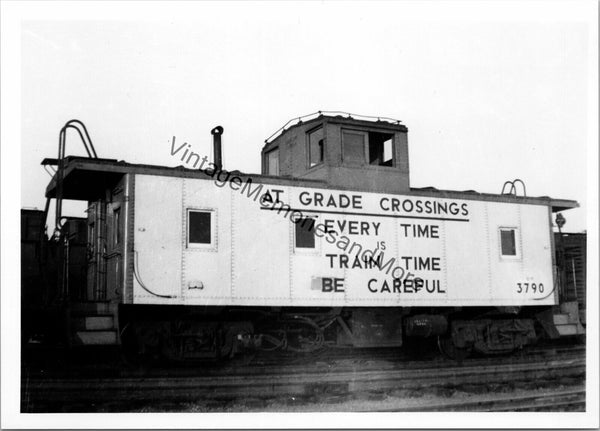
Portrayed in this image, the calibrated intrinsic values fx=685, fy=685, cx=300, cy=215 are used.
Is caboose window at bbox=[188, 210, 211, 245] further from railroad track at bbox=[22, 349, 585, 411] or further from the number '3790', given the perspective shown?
the number '3790'

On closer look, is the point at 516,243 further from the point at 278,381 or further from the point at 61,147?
the point at 61,147

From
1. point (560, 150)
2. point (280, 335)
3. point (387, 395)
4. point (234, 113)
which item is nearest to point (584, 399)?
point (387, 395)

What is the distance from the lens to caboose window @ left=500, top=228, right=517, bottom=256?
13062mm

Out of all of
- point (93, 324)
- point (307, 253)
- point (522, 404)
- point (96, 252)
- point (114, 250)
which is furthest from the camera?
point (96, 252)

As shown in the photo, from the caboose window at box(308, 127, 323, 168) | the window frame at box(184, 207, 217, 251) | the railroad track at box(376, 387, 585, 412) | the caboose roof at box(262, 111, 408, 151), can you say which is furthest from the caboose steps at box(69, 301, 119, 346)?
the caboose roof at box(262, 111, 408, 151)

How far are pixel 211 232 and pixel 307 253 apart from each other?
1665mm

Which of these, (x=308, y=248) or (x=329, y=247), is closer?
(x=308, y=248)

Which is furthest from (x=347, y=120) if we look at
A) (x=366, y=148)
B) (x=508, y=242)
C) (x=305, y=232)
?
(x=508, y=242)

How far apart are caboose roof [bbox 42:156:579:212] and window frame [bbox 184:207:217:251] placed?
20.8 inches

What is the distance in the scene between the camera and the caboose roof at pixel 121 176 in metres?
10.5

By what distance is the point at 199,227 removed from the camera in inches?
425

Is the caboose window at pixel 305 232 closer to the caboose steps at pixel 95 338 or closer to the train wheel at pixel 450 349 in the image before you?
the caboose steps at pixel 95 338

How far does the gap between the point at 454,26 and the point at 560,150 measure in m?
2.85

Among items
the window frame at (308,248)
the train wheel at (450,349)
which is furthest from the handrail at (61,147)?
the train wheel at (450,349)
